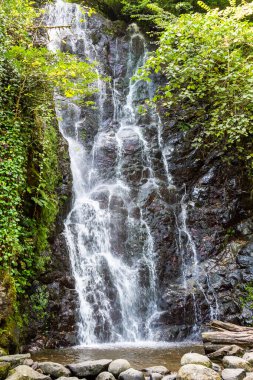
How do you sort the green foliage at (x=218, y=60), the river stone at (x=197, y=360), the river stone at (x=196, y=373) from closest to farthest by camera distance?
1. the river stone at (x=196, y=373)
2. the river stone at (x=197, y=360)
3. the green foliage at (x=218, y=60)

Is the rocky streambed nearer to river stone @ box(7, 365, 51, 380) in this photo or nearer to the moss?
river stone @ box(7, 365, 51, 380)

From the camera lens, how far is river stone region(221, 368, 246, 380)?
4746 millimetres

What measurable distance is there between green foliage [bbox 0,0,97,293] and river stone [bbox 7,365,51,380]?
240 cm

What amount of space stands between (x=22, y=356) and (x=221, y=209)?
771 centimetres

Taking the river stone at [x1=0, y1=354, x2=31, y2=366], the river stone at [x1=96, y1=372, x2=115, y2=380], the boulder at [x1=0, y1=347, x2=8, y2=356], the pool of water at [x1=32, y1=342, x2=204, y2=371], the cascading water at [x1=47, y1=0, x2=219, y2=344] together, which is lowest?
the pool of water at [x1=32, y1=342, x2=204, y2=371]

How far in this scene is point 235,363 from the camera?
17.3 feet

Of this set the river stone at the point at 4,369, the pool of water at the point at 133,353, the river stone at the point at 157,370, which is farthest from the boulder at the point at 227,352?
the river stone at the point at 4,369

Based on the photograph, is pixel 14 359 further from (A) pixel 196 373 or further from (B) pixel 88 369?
(A) pixel 196 373

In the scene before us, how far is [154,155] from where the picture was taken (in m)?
12.7

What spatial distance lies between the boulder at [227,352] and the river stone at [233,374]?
1014mm

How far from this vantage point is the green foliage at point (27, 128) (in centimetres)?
734

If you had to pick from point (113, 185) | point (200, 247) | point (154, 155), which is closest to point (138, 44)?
point (154, 155)

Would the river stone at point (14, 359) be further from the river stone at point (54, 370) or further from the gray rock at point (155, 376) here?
the gray rock at point (155, 376)

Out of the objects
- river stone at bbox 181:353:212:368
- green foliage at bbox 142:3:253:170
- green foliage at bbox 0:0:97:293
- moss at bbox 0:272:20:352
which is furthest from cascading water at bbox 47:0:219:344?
river stone at bbox 181:353:212:368
